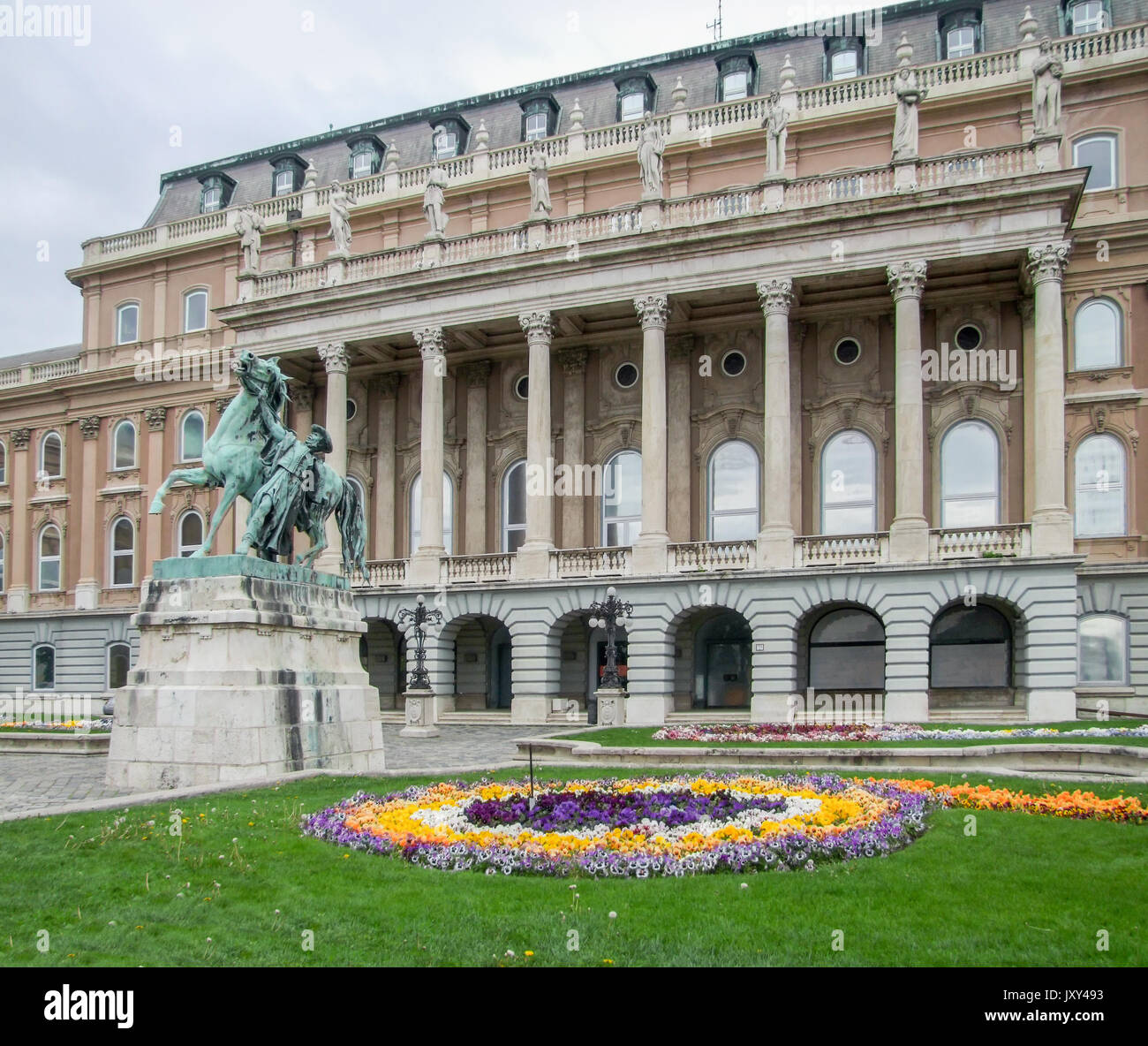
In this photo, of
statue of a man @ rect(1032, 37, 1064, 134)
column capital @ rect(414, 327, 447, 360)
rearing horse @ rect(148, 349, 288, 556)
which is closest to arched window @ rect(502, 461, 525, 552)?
column capital @ rect(414, 327, 447, 360)

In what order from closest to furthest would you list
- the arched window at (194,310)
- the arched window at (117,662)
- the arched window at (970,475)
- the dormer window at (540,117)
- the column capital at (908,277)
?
the column capital at (908,277) < the arched window at (970,475) < the dormer window at (540,117) < the arched window at (117,662) < the arched window at (194,310)

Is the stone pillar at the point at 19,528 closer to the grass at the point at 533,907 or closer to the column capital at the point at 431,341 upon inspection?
the column capital at the point at 431,341

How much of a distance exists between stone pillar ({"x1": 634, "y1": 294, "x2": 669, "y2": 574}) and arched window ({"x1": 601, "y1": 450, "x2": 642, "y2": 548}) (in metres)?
4.09

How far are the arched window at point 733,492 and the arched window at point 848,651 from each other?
15.0 feet

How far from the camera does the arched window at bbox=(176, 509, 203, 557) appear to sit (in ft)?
174

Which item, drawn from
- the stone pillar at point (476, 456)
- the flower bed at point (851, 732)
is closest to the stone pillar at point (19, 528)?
the stone pillar at point (476, 456)

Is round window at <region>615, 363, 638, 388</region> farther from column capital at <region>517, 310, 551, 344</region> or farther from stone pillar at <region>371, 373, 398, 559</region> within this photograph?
stone pillar at <region>371, 373, 398, 559</region>

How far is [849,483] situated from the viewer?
40594mm

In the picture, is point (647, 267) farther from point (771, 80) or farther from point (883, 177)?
point (771, 80)

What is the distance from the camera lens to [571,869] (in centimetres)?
1076

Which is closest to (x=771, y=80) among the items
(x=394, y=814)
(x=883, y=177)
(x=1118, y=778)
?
(x=883, y=177)

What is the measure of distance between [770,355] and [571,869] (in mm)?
29133

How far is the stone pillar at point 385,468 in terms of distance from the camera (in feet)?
155

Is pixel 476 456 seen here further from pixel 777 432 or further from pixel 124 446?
pixel 124 446
